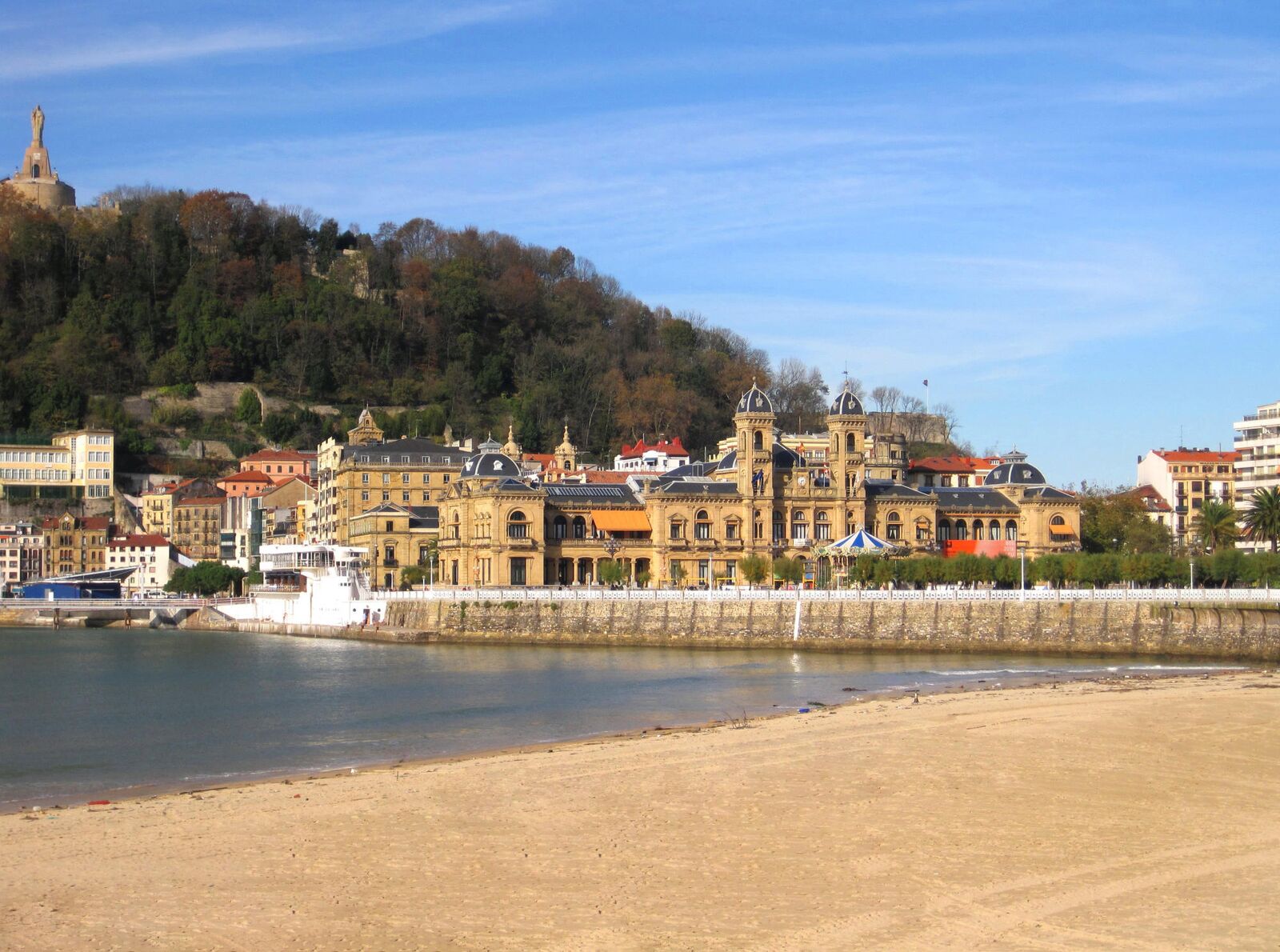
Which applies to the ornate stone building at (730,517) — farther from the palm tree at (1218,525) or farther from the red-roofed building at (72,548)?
the red-roofed building at (72,548)

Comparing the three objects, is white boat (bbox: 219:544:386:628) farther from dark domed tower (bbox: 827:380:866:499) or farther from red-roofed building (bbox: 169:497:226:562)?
dark domed tower (bbox: 827:380:866:499)

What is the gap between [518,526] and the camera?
83.8 metres

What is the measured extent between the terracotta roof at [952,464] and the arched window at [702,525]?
3369 cm

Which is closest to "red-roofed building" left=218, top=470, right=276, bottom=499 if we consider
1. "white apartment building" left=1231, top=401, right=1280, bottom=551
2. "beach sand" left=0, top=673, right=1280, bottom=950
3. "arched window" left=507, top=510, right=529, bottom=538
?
"arched window" left=507, top=510, right=529, bottom=538

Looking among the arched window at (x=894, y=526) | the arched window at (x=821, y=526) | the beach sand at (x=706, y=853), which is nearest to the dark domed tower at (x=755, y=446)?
the arched window at (x=821, y=526)

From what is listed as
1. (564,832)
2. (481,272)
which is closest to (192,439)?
(481,272)

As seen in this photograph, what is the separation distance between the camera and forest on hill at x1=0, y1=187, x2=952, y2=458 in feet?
425

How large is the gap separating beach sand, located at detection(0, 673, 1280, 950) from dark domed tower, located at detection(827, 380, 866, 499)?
183ft

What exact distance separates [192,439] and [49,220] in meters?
25.4

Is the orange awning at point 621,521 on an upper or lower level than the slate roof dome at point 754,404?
lower

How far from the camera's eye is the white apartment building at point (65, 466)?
120375 millimetres

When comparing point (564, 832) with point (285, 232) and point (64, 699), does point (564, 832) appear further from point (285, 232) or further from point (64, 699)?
point (285, 232)

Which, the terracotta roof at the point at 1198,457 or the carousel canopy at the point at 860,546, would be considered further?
the terracotta roof at the point at 1198,457

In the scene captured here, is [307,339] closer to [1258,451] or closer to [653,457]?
[653,457]
